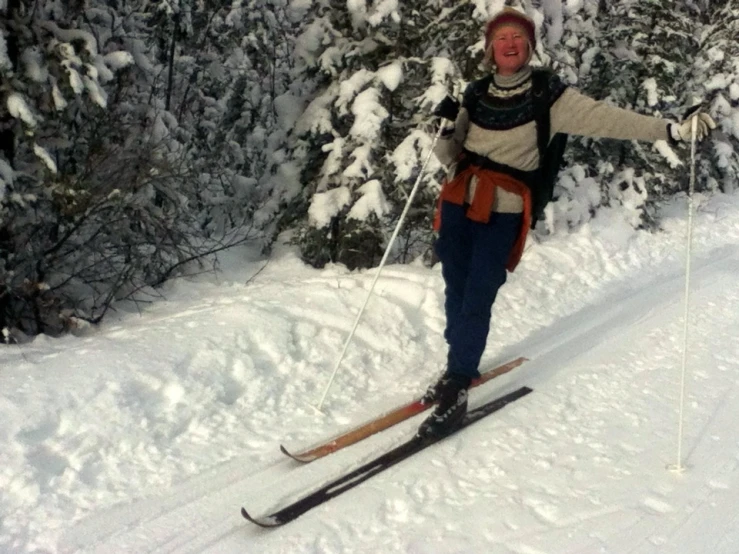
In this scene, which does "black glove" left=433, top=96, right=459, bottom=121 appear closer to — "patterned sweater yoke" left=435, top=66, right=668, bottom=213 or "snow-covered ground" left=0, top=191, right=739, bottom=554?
"patterned sweater yoke" left=435, top=66, right=668, bottom=213

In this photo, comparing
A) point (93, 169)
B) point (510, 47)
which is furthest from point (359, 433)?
point (93, 169)

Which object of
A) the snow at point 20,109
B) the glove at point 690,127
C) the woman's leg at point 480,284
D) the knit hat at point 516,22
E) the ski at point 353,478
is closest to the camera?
the ski at point 353,478

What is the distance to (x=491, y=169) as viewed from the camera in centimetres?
371

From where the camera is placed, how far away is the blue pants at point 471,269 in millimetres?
3770

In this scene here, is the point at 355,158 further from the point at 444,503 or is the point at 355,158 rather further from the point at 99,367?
the point at 444,503

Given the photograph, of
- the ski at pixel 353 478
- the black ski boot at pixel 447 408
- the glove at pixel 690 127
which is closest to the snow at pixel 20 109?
the ski at pixel 353 478

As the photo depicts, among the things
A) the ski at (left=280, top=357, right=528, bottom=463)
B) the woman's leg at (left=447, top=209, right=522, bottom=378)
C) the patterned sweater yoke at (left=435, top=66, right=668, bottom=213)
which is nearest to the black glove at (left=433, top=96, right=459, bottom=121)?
the patterned sweater yoke at (left=435, top=66, right=668, bottom=213)

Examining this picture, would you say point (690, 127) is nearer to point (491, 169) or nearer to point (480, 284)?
point (491, 169)

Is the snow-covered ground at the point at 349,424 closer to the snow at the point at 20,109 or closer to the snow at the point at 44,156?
the snow at the point at 44,156

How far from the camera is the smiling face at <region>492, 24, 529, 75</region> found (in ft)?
11.5

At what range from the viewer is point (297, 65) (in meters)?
6.88

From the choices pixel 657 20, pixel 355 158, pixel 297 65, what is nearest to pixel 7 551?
pixel 355 158

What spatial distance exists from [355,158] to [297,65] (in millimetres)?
1354

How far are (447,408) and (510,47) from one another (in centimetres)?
208
